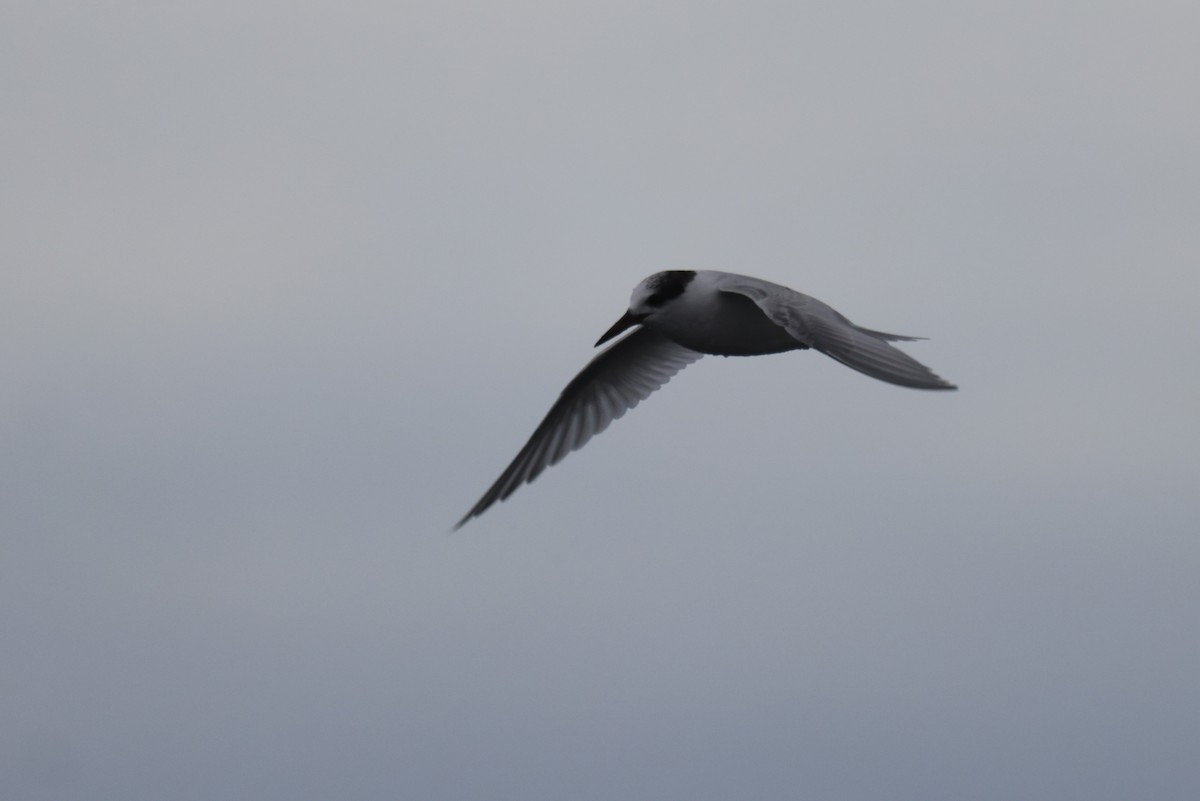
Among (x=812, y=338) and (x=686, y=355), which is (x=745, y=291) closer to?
(x=812, y=338)

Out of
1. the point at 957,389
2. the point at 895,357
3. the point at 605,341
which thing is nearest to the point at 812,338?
the point at 895,357

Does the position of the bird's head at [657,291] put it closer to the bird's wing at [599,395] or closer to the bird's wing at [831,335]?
the bird's wing at [831,335]

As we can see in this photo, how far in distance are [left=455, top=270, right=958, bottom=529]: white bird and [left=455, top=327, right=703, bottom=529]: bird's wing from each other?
1 centimetres

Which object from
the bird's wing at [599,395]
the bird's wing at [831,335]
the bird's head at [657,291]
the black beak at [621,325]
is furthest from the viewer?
the bird's wing at [599,395]

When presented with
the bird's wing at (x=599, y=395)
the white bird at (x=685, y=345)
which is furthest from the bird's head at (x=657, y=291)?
the bird's wing at (x=599, y=395)

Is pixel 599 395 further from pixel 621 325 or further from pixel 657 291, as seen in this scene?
pixel 657 291

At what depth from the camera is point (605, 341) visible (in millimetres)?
14406

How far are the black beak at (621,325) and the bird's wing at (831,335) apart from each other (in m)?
1.03

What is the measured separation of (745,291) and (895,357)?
1836mm

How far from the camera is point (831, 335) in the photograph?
36.9 feet

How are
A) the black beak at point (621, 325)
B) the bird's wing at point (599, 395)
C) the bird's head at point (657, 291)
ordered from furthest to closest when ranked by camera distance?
the bird's wing at point (599, 395)
the black beak at point (621, 325)
the bird's head at point (657, 291)

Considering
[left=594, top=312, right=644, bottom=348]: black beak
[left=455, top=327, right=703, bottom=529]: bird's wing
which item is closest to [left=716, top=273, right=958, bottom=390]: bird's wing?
[left=594, top=312, right=644, bottom=348]: black beak

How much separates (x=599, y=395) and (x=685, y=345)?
3.03 meters

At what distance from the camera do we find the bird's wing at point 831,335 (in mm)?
10305
